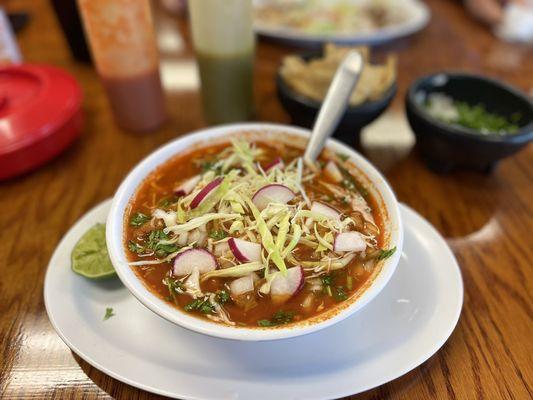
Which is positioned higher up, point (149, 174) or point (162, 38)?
point (149, 174)

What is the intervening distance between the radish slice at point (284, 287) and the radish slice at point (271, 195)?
0.29 m

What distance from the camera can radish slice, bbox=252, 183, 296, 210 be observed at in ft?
4.66

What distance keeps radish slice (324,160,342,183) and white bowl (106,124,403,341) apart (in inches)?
2.6

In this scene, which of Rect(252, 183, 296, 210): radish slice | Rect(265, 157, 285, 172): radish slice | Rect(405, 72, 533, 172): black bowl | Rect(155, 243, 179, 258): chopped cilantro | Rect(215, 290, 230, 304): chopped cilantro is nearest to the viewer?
Rect(215, 290, 230, 304): chopped cilantro

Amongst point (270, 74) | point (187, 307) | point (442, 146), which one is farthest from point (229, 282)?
point (270, 74)

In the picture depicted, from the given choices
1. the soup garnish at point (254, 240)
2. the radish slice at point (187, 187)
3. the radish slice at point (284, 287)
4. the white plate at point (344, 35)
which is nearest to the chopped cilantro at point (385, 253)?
the soup garnish at point (254, 240)

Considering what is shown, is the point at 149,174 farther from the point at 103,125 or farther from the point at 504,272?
the point at 504,272

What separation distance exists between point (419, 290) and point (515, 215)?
2.59 feet

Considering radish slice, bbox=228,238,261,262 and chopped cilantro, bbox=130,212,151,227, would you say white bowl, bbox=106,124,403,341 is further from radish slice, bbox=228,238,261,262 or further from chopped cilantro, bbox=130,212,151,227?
radish slice, bbox=228,238,261,262

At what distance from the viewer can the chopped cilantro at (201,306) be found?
3.83 feet

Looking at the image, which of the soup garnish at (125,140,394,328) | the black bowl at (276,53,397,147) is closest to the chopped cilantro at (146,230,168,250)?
the soup garnish at (125,140,394,328)

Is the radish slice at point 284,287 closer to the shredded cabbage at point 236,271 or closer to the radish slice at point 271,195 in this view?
the shredded cabbage at point 236,271

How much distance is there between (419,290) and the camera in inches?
57.5

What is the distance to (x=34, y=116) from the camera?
2.01 meters
